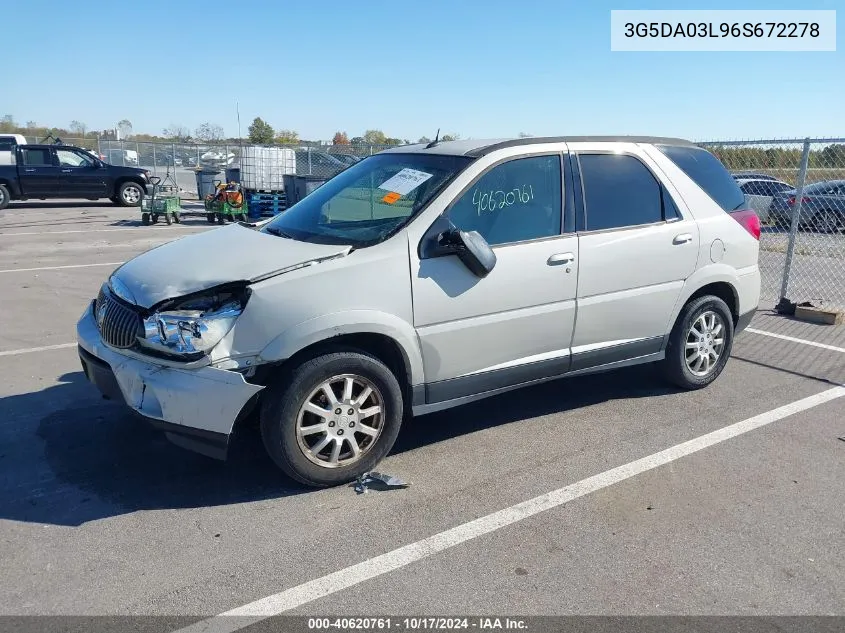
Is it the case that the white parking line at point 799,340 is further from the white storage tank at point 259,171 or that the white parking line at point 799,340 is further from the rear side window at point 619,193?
the white storage tank at point 259,171

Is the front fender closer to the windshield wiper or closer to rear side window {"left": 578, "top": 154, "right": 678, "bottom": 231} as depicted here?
the windshield wiper

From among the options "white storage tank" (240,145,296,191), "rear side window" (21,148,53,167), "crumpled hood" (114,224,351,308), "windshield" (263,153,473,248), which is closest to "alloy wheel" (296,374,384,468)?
"crumpled hood" (114,224,351,308)

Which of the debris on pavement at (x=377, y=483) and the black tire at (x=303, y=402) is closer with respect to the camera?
the black tire at (x=303, y=402)

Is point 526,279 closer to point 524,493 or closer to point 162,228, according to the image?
point 524,493

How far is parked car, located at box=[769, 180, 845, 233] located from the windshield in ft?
26.5

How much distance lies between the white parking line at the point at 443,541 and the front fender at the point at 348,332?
942 mm

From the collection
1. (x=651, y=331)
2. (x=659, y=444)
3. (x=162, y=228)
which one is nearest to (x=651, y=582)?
(x=659, y=444)

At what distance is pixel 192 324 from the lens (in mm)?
3561

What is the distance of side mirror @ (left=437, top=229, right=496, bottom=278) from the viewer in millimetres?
4012

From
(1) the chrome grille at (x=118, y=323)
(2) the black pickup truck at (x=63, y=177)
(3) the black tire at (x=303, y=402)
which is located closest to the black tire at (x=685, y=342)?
(3) the black tire at (x=303, y=402)

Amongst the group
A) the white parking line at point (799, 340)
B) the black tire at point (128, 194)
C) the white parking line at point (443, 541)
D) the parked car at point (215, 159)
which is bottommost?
the white parking line at point (443, 541)

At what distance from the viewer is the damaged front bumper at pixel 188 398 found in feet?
11.6

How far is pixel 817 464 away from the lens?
14.0ft

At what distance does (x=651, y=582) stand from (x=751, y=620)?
1.34 feet
